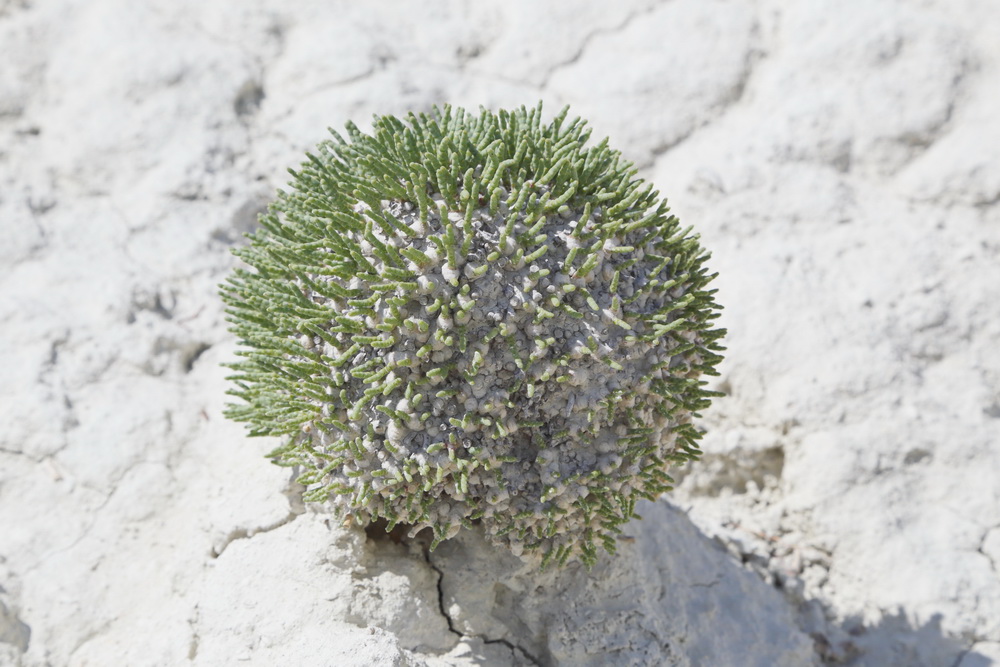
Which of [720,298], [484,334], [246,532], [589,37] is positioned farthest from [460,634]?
[589,37]

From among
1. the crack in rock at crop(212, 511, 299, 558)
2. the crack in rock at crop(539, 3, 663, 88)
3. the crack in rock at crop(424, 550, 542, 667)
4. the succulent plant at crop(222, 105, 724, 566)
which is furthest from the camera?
the crack in rock at crop(539, 3, 663, 88)

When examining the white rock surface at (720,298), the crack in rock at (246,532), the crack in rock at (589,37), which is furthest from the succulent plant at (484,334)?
the crack in rock at (589,37)

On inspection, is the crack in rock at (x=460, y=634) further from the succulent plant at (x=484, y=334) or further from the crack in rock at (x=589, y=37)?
the crack in rock at (x=589, y=37)

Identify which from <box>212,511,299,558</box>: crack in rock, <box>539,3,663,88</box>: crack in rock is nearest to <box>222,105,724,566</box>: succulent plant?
<box>212,511,299,558</box>: crack in rock

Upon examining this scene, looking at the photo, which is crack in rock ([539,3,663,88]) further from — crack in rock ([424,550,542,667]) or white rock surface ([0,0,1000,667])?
crack in rock ([424,550,542,667])

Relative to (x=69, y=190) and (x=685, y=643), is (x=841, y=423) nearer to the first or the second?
(x=685, y=643)

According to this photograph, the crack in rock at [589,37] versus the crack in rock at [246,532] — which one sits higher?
the crack in rock at [589,37]
